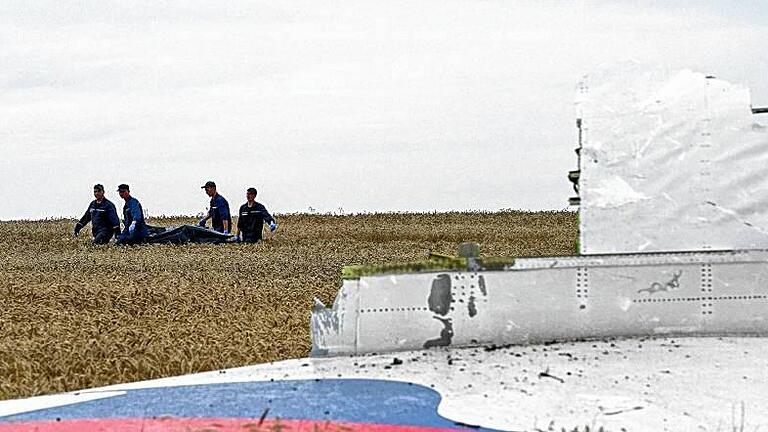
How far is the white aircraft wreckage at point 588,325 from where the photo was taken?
502 centimetres

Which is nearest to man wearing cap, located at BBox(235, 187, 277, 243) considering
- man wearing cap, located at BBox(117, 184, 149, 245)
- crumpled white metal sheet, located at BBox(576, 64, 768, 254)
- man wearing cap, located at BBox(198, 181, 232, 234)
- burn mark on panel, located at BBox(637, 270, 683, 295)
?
man wearing cap, located at BBox(198, 181, 232, 234)

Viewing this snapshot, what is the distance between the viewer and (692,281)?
21.5 ft

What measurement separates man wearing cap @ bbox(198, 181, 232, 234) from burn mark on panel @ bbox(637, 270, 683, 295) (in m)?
12.8

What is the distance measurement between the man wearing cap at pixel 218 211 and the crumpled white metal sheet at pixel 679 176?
1235 cm

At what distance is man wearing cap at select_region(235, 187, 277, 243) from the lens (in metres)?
18.4

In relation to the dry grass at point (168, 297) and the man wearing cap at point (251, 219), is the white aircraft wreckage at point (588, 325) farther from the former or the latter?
the man wearing cap at point (251, 219)

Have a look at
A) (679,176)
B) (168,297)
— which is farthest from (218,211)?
(679,176)

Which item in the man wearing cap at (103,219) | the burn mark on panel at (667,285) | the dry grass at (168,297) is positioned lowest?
the dry grass at (168,297)

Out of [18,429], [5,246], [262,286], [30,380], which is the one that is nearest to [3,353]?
[30,380]

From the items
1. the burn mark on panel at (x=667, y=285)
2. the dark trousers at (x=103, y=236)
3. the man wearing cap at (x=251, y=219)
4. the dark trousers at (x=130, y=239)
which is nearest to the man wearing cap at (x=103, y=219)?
the dark trousers at (x=103, y=236)

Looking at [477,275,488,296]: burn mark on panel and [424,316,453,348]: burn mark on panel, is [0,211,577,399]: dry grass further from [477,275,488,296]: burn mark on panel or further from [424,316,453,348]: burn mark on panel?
[477,275,488,296]: burn mark on panel

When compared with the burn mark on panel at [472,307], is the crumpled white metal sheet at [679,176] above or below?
above

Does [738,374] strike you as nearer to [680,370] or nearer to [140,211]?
[680,370]

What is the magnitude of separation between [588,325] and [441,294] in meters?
0.98
